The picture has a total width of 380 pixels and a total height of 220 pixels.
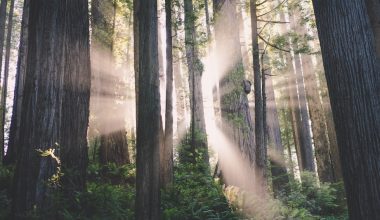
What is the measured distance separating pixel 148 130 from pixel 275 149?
43.1 ft

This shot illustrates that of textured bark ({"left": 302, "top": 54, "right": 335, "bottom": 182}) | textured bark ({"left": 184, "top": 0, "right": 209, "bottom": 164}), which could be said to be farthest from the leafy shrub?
textured bark ({"left": 302, "top": 54, "right": 335, "bottom": 182})

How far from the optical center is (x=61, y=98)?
523 centimetres

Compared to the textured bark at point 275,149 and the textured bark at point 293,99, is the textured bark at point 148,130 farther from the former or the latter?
the textured bark at point 293,99

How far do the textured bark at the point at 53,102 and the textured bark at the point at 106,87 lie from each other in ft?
15.8

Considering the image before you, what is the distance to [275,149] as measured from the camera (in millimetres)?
16828

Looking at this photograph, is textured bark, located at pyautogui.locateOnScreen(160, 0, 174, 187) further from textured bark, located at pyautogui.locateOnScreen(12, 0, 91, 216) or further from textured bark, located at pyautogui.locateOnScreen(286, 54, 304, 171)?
textured bark, located at pyautogui.locateOnScreen(286, 54, 304, 171)

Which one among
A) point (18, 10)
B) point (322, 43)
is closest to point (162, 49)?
point (18, 10)

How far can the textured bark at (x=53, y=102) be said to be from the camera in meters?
4.78

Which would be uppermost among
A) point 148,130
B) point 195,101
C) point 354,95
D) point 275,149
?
point 195,101

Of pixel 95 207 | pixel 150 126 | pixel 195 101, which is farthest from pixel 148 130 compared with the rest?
pixel 195 101

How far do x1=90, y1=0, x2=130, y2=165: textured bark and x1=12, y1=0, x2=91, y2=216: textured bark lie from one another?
4811mm

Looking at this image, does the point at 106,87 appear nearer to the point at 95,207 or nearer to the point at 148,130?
the point at 95,207

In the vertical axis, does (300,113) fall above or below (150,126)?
above

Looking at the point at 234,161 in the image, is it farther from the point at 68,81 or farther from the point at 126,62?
the point at 126,62
